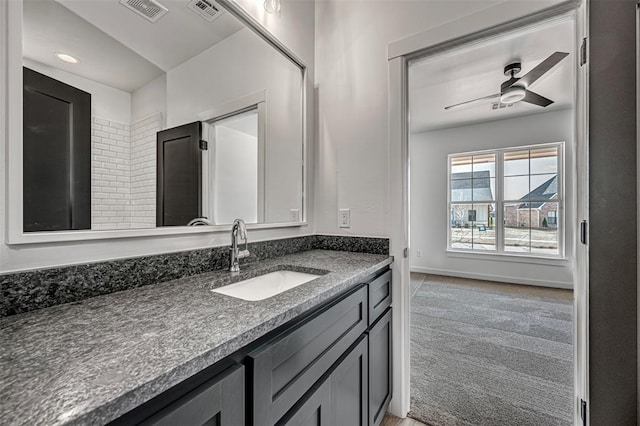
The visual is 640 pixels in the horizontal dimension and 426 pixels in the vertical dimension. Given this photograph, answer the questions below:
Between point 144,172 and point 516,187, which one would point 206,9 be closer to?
point 144,172

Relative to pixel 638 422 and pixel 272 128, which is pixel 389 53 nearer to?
pixel 272 128

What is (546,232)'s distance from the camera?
167 inches

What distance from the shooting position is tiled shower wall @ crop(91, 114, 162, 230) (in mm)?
953

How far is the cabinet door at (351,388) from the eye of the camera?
990mm

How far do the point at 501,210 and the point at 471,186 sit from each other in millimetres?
594

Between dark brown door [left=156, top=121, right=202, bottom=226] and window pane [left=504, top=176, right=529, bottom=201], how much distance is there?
4.79 meters

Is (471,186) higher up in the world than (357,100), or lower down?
lower down

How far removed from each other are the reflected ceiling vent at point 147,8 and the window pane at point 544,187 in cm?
505

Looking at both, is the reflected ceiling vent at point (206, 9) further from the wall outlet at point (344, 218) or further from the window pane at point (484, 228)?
the window pane at point (484, 228)

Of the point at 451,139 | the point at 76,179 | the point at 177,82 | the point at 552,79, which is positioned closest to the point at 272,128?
the point at 177,82

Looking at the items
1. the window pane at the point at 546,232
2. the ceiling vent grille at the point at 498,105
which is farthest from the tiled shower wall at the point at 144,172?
the window pane at the point at 546,232

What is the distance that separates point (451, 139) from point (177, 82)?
4.68 metres

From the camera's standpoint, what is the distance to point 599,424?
3.71ft

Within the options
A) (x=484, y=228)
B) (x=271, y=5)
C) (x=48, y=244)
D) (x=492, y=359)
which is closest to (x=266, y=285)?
(x=48, y=244)
